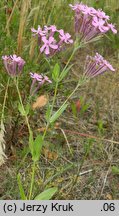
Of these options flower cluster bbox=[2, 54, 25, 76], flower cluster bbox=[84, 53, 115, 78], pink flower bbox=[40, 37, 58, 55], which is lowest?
flower cluster bbox=[84, 53, 115, 78]

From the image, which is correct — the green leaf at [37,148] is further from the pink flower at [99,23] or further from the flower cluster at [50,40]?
the pink flower at [99,23]

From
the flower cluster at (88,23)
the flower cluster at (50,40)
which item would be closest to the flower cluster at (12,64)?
the flower cluster at (50,40)

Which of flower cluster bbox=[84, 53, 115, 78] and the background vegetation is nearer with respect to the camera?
flower cluster bbox=[84, 53, 115, 78]

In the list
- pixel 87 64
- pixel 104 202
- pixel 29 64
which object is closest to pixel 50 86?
pixel 29 64

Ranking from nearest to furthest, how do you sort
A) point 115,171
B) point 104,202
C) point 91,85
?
1. point 104,202
2. point 115,171
3. point 91,85

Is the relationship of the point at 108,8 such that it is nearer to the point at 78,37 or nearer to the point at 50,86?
the point at 50,86

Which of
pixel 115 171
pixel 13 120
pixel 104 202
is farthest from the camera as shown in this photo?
pixel 13 120

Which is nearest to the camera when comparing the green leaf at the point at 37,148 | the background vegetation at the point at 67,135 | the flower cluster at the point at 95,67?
the green leaf at the point at 37,148

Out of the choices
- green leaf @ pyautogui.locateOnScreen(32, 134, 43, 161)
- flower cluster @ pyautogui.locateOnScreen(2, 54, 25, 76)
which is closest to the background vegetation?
green leaf @ pyautogui.locateOnScreen(32, 134, 43, 161)

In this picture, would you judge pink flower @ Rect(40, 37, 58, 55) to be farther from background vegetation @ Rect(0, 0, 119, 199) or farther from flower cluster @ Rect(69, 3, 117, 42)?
background vegetation @ Rect(0, 0, 119, 199)
